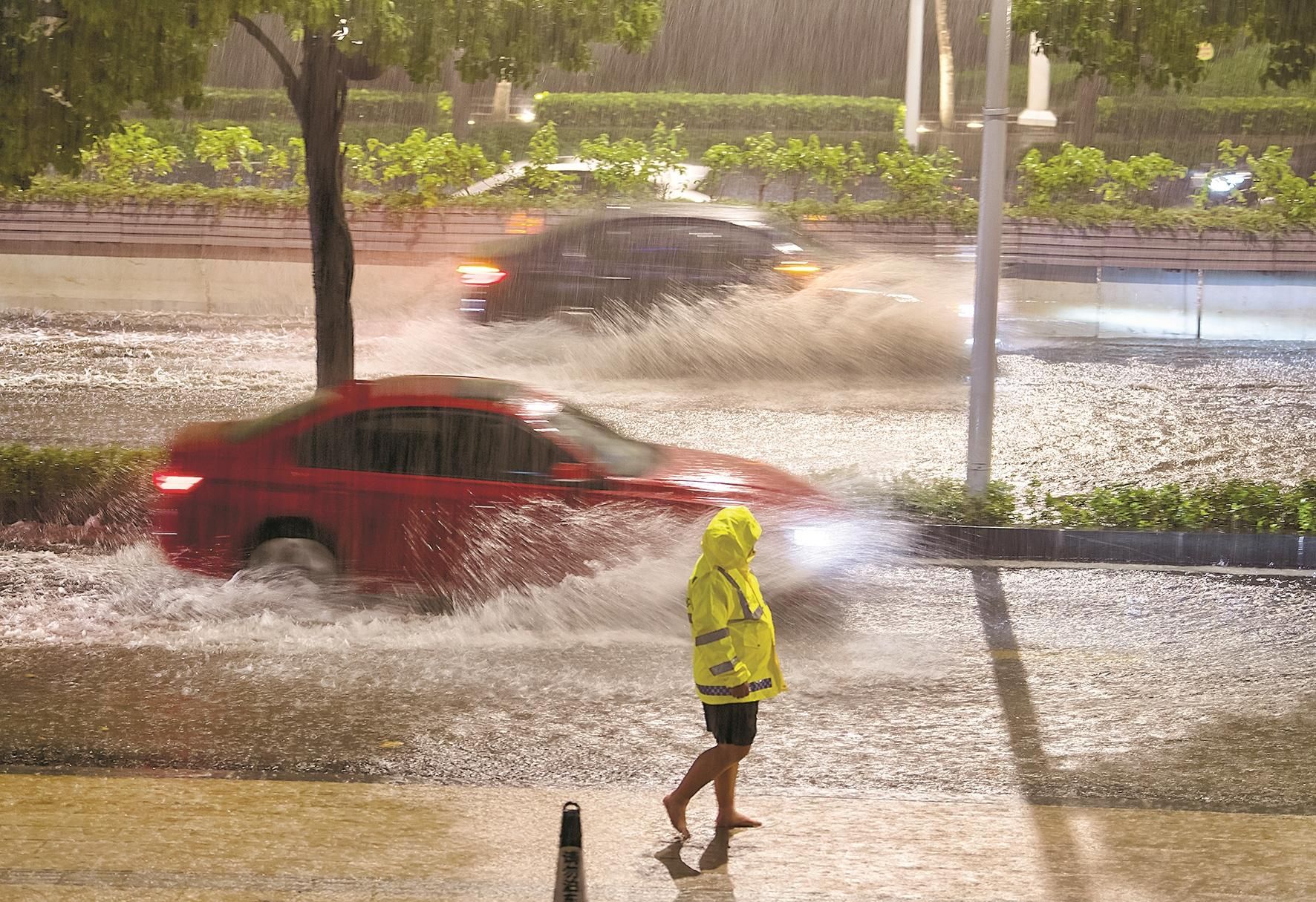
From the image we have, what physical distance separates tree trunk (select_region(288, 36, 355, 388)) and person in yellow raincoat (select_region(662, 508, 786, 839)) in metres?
8.05

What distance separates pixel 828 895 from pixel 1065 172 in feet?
62.3

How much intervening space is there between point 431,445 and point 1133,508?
516 cm

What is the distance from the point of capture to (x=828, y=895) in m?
4.86

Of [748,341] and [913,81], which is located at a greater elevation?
[913,81]

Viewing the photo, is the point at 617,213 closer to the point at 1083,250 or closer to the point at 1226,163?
the point at 1083,250

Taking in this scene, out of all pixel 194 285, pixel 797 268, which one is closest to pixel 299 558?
pixel 797 268

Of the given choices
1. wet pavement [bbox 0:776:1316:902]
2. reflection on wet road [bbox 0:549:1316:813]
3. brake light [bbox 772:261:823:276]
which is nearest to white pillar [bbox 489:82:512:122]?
brake light [bbox 772:261:823:276]

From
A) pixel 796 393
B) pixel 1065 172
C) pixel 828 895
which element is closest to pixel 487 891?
pixel 828 895

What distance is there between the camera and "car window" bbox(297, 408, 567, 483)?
789 cm

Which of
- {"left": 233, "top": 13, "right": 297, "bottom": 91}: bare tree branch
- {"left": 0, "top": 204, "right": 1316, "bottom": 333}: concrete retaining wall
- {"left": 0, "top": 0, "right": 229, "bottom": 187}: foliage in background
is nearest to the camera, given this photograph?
{"left": 0, "top": 0, "right": 229, "bottom": 187}: foliage in background

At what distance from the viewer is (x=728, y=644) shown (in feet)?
16.9

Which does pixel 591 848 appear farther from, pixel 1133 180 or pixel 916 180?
pixel 1133 180

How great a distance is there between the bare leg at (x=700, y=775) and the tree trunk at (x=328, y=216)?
8.10m

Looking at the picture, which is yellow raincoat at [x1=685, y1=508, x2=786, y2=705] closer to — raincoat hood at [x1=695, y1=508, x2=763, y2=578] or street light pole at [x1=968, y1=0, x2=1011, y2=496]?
raincoat hood at [x1=695, y1=508, x2=763, y2=578]
